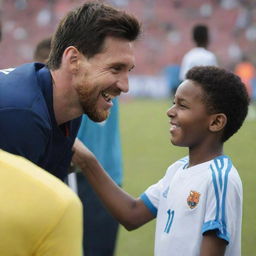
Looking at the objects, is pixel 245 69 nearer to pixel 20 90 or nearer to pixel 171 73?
pixel 171 73

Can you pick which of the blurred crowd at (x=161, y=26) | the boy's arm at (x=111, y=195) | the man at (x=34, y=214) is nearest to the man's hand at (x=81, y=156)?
the boy's arm at (x=111, y=195)

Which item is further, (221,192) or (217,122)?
(217,122)

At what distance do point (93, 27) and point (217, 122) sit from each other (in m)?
0.67

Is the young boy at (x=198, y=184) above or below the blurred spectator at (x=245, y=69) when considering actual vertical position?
below

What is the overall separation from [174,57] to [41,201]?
2408 cm

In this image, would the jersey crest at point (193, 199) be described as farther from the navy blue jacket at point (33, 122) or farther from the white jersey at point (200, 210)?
the navy blue jacket at point (33, 122)

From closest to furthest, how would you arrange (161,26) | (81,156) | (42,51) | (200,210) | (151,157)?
(200,210) < (81,156) < (42,51) < (151,157) < (161,26)

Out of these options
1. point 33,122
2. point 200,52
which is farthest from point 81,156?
point 200,52

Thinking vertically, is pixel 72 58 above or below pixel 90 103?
above

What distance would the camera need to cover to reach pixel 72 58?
288 centimetres

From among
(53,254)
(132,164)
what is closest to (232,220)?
(53,254)

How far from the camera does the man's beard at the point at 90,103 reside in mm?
2814

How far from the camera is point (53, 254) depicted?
139 centimetres

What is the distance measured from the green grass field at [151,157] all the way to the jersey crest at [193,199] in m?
2.09
